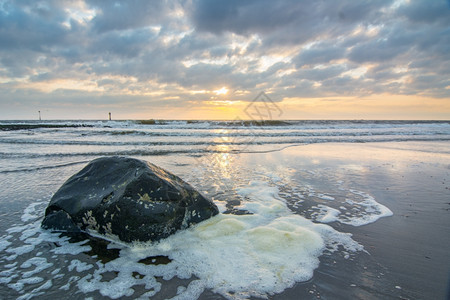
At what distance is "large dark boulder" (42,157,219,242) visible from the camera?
142 inches

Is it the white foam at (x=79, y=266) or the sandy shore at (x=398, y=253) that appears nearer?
the sandy shore at (x=398, y=253)

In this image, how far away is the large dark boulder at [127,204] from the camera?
3.62 m

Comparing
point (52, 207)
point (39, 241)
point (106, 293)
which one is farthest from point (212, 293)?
point (52, 207)

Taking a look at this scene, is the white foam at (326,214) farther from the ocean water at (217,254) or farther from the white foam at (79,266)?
the white foam at (79,266)

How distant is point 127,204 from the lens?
369cm

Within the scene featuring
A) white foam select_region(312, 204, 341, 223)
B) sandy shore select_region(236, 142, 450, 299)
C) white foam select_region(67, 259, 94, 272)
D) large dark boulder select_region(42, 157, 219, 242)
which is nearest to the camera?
sandy shore select_region(236, 142, 450, 299)

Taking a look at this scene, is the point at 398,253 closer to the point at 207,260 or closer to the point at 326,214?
the point at 326,214

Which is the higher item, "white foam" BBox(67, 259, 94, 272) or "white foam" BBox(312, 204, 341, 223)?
"white foam" BBox(312, 204, 341, 223)

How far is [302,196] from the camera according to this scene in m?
5.70

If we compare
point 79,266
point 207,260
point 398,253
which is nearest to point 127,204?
point 79,266

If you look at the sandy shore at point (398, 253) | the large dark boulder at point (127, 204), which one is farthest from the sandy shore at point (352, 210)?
the large dark boulder at point (127, 204)

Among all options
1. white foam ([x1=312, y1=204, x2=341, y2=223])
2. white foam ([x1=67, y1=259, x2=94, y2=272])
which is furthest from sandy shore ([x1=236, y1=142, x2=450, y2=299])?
white foam ([x1=67, y1=259, x2=94, y2=272])

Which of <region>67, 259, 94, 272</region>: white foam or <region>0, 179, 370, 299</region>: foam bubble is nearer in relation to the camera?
<region>0, 179, 370, 299</region>: foam bubble

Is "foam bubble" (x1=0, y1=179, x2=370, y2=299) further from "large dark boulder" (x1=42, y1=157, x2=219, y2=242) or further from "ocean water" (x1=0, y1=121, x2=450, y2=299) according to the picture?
"large dark boulder" (x1=42, y1=157, x2=219, y2=242)
